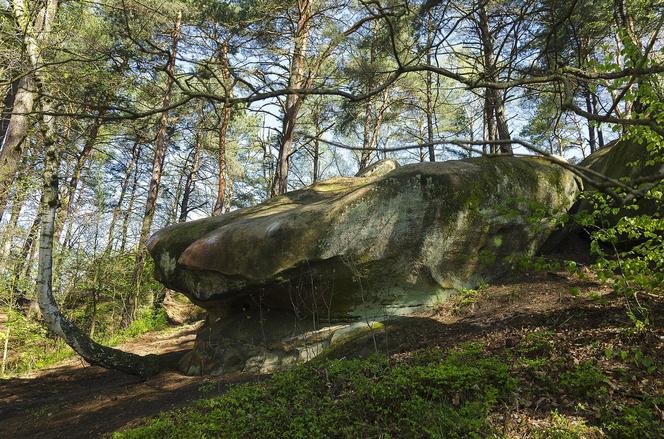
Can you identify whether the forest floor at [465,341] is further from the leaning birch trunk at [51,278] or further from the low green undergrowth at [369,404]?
the leaning birch trunk at [51,278]

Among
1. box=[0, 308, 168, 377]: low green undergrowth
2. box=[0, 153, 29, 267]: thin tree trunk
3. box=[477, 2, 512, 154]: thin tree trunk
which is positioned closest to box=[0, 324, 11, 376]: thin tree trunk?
box=[0, 308, 168, 377]: low green undergrowth

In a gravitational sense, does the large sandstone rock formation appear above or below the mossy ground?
above

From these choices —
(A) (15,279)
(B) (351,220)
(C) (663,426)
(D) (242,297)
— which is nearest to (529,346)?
(C) (663,426)


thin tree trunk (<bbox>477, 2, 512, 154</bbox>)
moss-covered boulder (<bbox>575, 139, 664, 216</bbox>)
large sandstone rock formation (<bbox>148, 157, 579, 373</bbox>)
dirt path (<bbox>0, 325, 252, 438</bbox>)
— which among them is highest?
thin tree trunk (<bbox>477, 2, 512, 154</bbox>)

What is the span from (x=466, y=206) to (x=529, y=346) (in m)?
2.83

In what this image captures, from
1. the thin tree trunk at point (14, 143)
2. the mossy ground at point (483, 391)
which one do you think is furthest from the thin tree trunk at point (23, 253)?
the mossy ground at point (483, 391)

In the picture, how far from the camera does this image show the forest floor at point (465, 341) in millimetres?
3678

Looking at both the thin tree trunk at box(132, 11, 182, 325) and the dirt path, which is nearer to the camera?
the dirt path

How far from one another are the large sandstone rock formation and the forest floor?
53 centimetres

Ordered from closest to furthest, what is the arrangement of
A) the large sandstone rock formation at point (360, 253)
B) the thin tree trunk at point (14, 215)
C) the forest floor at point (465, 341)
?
1. the forest floor at point (465, 341)
2. the large sandstone rock formation at point (360, 253)
3. the thin tree trunk at point (14, 215)

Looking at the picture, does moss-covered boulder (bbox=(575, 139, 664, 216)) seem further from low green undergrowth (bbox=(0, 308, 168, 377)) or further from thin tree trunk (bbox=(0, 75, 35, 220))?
low green undergrowth (bbox=(0, 308, 168, 377))

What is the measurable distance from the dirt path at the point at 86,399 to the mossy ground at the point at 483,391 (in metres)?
1.12

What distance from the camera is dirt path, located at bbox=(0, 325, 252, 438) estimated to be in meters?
4.88

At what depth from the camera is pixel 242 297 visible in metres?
7.20
